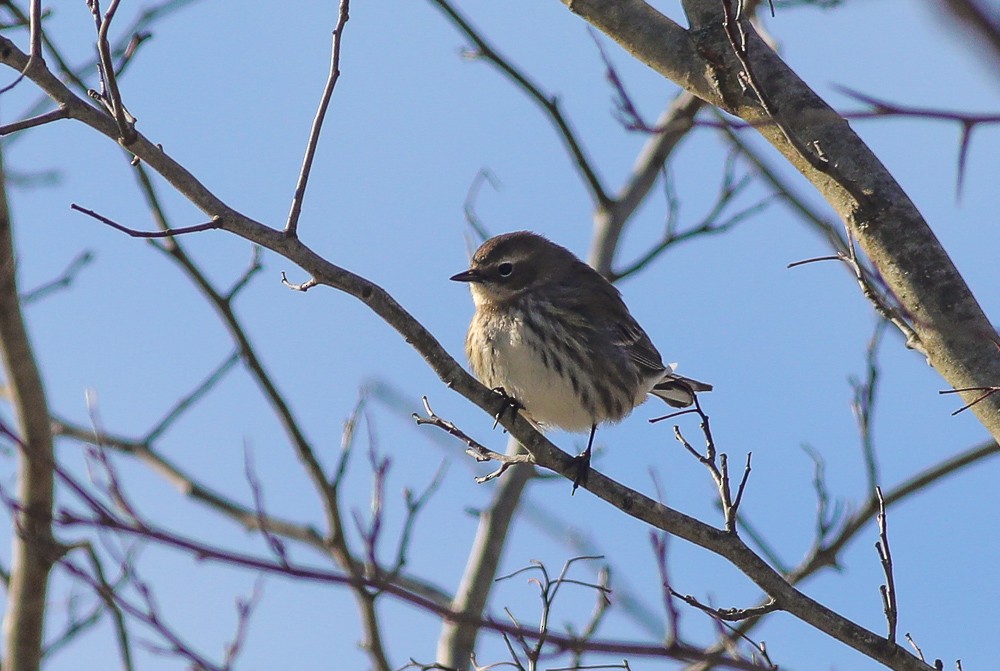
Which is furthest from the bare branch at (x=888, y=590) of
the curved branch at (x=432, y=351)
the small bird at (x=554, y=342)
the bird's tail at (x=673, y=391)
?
the bird's tail at (x=673, y=391)

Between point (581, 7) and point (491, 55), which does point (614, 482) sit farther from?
point (491, 55)

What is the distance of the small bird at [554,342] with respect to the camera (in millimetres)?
7664

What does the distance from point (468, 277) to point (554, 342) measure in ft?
2.94

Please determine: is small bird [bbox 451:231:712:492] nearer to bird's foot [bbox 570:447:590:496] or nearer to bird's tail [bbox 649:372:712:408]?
bird's tail [bbox 649:372:712:408]

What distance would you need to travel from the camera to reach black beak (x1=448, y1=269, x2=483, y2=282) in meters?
8.28

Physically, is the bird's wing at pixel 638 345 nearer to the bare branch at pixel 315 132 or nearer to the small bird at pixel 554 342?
the small bird at pixel 554 342

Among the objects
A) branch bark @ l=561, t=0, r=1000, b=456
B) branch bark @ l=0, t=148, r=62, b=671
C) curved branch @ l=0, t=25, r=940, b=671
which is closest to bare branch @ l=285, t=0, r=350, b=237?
curved branch @ l=0, t=25, r=940, b=671

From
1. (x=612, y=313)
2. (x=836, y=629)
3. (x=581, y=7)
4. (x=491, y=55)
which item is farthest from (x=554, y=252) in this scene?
(x=836, y=629)

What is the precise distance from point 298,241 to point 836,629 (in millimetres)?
2490

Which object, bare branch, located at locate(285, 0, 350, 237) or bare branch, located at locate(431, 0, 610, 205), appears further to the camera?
bare branch, located at locate(431, 0, 610, 205)

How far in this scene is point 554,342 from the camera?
7.78 metres

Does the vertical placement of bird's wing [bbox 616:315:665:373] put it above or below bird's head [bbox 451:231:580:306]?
Result: below

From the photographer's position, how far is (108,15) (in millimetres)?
4062

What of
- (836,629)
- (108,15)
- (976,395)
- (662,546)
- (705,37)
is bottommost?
(836,629)
